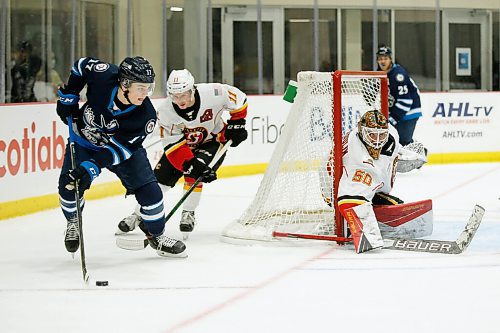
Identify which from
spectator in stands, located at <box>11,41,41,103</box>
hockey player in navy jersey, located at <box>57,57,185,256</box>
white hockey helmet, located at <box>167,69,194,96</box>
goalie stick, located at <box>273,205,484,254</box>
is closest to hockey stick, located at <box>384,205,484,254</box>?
goalie stick, located at <box>273,205,484,254</box>

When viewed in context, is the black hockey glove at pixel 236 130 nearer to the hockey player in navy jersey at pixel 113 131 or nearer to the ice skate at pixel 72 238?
the hockey player in navy jersey at pixel 113 131

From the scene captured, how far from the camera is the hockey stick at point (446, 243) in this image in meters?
4.88

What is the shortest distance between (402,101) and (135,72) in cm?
514

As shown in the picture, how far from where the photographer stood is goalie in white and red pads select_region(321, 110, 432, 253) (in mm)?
4902

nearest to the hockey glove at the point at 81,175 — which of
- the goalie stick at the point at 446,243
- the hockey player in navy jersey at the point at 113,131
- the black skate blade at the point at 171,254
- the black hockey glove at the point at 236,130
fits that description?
the hockey player in navy jersey at the point at 113,131

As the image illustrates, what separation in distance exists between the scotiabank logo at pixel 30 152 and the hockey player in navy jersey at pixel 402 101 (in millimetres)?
3215

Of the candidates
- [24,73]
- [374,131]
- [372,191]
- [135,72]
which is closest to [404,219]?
[372,191]

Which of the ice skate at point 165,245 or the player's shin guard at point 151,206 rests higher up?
the player's shin guard at point 151,206

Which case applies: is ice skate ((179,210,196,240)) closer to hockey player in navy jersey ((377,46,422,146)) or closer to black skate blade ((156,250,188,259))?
black skate blade ((156,250,188,259))

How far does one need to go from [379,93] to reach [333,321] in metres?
2.47

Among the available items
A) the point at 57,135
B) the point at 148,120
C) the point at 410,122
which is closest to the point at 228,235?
the point at 148,120

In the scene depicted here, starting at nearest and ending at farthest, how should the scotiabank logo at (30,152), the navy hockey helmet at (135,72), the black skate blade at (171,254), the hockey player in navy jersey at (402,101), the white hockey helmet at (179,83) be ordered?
1. the navy hockey helmet at (135,72)
2. the black skate blade at (171,254)
3. the white hockey helmet at (179,83)
4. the scotiabank logo at (30,152)
5. the hockey player in navy jersey at (402,101)

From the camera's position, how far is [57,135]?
23.0 ft

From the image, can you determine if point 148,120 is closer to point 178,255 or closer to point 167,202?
point 178,255
